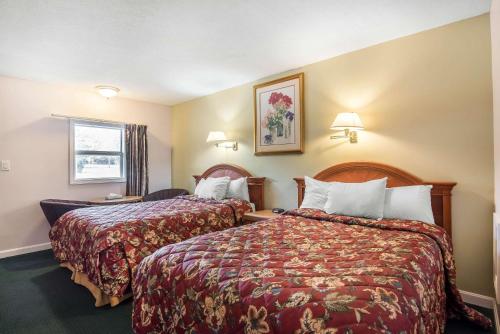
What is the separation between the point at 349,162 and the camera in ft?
9.53

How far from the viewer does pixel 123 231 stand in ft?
8.00

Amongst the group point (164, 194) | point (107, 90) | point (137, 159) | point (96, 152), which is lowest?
point (164, 194)

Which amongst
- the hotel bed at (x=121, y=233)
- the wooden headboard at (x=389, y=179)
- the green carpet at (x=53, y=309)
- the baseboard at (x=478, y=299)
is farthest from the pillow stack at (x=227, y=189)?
the baseboard at (x=478, y=299)

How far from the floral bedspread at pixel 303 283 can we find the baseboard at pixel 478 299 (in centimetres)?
39

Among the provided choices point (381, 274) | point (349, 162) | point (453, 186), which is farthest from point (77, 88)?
point (453, 186)

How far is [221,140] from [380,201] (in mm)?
2496

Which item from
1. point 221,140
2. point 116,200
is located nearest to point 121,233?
point 116,200

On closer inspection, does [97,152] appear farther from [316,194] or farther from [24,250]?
[316,194]

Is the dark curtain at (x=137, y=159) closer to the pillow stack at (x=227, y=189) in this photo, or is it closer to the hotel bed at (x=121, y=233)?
the hotel bed at (x=121, y=233)

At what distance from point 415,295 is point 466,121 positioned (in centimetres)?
184

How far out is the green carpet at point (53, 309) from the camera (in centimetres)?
202

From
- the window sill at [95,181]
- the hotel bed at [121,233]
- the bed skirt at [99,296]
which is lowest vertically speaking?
the bed skirt at [99,296]

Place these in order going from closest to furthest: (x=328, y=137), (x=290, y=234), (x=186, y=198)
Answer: (x=290, y=234) < (x=328, y=137) < (x=186, y=198)

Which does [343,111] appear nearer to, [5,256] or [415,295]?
[415,295]
